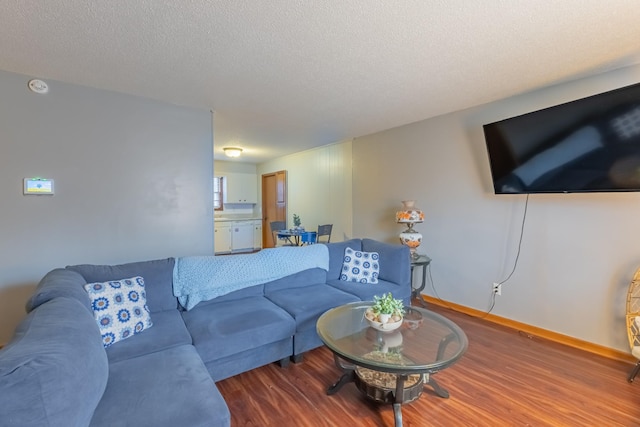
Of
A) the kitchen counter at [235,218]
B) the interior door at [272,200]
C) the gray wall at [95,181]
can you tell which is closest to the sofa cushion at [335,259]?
the gray wall at [95,181]

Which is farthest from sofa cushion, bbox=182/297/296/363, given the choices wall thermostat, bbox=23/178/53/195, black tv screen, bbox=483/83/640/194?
black tv screen, bbox=483/83/640/194

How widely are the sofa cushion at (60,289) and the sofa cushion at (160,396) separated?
1.40 ft

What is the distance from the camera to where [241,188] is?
7484 millimetres

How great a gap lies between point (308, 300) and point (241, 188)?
560cm

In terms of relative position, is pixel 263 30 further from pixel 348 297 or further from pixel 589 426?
pixel 589 426

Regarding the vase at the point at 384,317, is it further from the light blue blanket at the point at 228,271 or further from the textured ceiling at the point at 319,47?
the textured ceiling at the point at 319,47

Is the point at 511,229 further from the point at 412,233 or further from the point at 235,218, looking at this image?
the point at 235,218

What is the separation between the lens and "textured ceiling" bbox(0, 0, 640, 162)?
5.24 feet

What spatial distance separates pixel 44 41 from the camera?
1902 millimetres

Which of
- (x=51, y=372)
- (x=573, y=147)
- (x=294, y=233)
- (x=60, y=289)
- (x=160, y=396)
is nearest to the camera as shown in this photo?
(x=51, y=372)

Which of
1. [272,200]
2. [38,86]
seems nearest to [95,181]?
[38,86]

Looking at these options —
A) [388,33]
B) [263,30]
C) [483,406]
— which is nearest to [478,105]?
[388,33]

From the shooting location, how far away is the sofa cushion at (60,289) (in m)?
1.41

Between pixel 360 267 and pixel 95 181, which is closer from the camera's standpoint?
pixel 95 181
